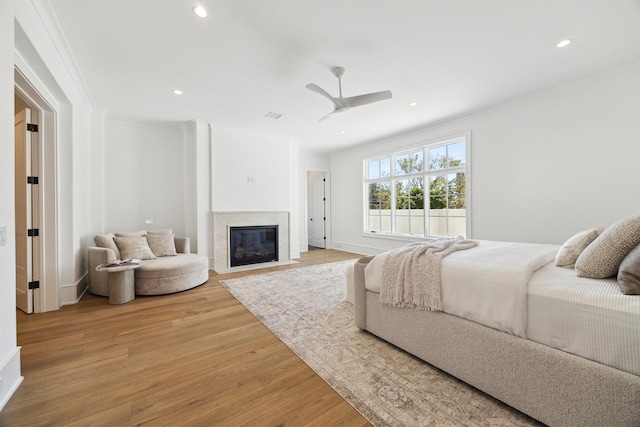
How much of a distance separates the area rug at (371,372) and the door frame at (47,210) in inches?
84.6

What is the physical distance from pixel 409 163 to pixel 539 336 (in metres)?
4.75

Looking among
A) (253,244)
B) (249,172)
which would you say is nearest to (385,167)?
(249,172)

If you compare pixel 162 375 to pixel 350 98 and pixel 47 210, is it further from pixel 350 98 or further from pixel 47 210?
pixel 350 98

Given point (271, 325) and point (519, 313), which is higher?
point (519, 313)

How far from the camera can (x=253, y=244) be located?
5.39 metres

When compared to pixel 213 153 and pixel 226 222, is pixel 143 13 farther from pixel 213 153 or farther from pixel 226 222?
pixel 226 222

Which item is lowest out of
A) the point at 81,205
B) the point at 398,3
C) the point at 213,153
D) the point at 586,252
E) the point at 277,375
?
the point at 277,375

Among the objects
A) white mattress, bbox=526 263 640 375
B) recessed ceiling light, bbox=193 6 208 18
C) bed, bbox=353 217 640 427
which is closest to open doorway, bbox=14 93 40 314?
recessed ceiling light, bbox=193 6 208 18

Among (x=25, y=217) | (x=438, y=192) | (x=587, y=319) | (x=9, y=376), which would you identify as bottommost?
(x=9, y=376)

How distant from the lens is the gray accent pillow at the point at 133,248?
145 inches

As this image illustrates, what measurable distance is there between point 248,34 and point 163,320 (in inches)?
118

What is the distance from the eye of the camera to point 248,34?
7.77 feet

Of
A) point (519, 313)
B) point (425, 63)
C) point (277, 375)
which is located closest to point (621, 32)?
point (425, 63)

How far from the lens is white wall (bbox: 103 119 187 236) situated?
4.44 m
